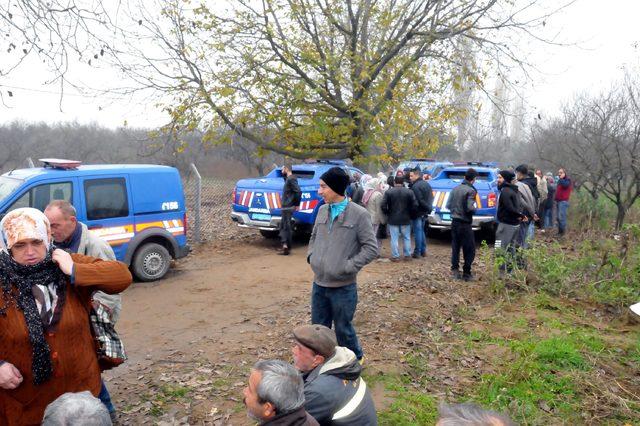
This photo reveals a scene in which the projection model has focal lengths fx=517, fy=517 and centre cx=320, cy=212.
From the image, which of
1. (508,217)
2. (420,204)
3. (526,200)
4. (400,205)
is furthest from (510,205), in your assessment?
(420,204)

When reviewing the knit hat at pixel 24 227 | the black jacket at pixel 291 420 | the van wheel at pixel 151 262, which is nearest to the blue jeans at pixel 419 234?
the van wheel at pixel 151 262

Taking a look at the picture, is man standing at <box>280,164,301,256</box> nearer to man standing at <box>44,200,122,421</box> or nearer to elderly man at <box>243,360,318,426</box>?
man standing at <box>44,200,122,421</box>

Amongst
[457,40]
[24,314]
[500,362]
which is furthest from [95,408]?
[457,40]

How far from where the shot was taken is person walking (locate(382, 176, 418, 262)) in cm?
959

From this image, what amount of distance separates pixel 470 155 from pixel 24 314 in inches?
1445

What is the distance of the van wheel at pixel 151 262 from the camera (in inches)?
328

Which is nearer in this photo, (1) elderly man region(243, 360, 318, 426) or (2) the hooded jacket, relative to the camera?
(1) elderly man region(243, 360, 318, 426)

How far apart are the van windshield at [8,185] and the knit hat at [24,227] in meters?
5.15

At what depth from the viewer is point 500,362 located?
5.05m

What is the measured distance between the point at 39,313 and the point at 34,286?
0.14 meters

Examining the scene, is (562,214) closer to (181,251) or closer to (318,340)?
(181,251)

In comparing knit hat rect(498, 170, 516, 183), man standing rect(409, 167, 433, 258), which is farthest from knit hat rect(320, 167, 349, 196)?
man standing rect(409, 167, 433, 258)

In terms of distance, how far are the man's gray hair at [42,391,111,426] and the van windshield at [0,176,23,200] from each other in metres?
6.15

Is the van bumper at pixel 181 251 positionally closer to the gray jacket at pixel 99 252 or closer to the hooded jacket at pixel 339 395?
the gray jacket at pixel 99 252
